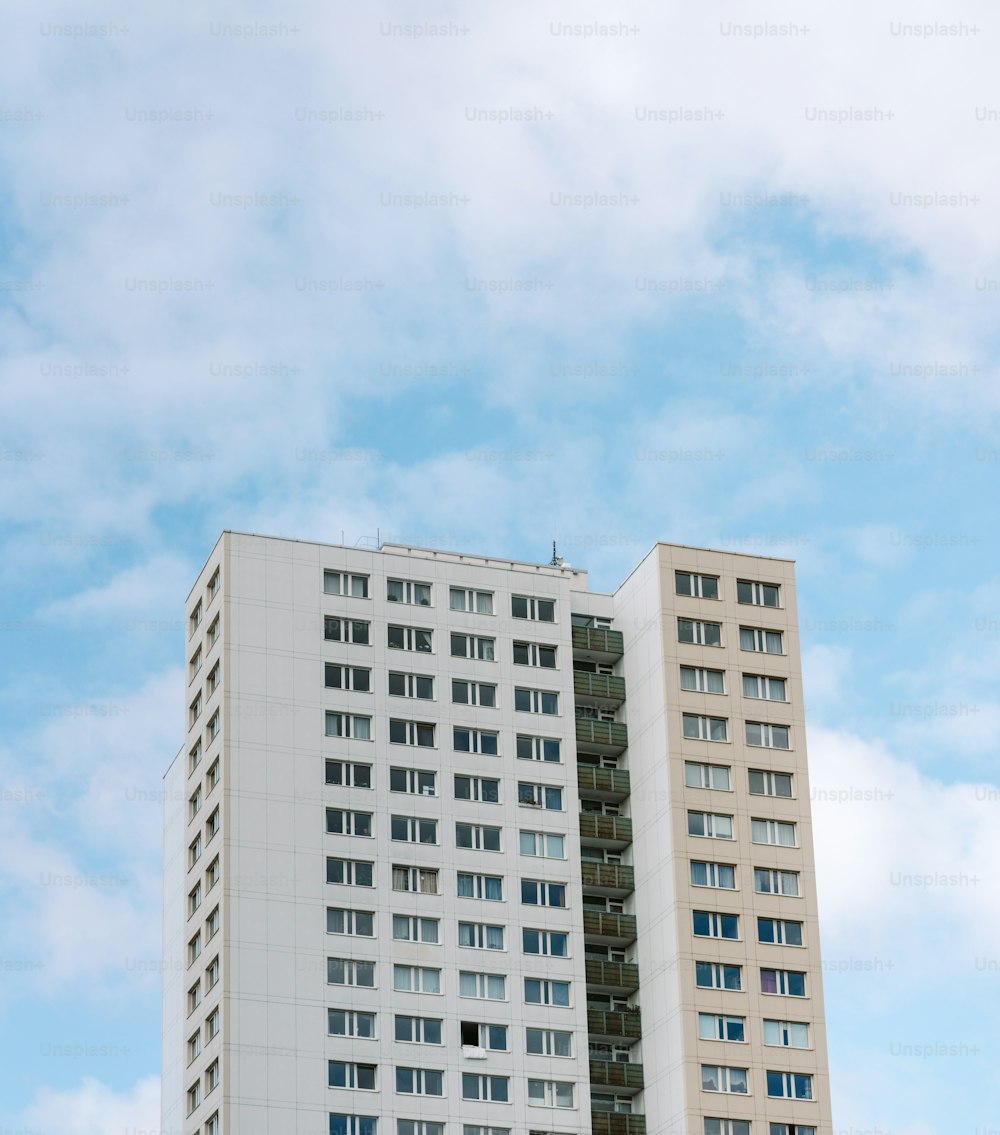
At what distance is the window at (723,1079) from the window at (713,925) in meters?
7.20

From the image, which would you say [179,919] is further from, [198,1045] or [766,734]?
[766,734]

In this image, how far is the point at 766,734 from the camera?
435 feet

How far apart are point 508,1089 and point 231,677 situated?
2624 centimetres

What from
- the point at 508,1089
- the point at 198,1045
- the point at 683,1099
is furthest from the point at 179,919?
the point at 683,1099

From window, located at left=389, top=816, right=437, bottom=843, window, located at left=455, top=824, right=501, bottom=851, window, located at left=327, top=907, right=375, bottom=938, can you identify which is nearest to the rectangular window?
window, located at left=455, top=824, right=501, bottom=851

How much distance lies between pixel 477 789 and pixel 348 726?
8.05 metres

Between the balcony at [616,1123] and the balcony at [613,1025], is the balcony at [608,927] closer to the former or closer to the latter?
the balcony at [613,1025]

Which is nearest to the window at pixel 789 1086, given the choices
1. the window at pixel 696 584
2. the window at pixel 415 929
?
the window at pixel 415 929

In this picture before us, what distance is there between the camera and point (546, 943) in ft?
419

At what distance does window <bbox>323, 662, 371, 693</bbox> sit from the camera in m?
128

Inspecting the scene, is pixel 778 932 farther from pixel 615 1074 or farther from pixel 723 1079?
pixel 615 1074

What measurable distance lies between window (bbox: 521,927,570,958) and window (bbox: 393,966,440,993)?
5.54m

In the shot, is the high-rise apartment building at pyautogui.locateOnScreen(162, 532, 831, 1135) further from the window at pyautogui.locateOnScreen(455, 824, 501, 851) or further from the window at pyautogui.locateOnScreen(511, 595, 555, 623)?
the window at pyautogui.locateOnScreen(455, 824, 501, 851)

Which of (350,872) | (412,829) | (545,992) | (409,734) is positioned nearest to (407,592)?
(409,734)
